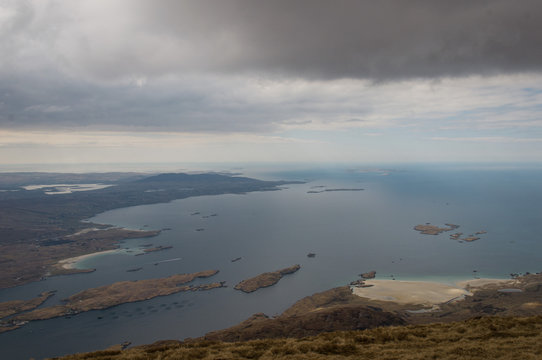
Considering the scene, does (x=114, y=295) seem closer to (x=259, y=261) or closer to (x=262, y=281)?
(x=262, y=281)

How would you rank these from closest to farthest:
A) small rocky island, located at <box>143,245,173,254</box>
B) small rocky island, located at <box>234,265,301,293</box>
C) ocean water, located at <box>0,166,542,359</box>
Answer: ocean water, located at <box>0,166,542,359</box> → small rocky island, located at <box>234,265,301,293</box> → small rocky island, located at <box>143,245,173,254</box>

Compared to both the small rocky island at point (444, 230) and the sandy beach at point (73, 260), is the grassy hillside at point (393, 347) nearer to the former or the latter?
the sandy beach at point (73, 260)

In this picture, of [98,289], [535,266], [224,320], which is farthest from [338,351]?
[535,266]

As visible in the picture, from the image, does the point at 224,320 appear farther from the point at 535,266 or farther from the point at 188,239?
the point at 535,266

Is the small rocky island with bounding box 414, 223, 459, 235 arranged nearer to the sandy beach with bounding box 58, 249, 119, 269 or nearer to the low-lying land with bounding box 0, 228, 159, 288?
the low-lying land with bounding box 0, 228, 159, 288

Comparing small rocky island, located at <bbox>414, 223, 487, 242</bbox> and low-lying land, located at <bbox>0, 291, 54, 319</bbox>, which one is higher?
small rocky island, located at <bbox>414, 223, 487, 242</bbox>

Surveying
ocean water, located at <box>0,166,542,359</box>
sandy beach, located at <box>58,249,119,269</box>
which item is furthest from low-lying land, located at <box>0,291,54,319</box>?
sandy beach, located at <box>58,249,119,269</box>

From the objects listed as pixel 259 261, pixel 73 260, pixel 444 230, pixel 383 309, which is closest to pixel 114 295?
pixel 73 260
